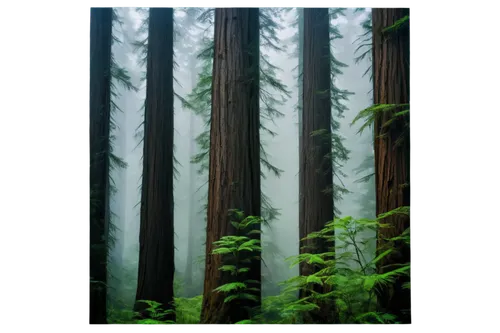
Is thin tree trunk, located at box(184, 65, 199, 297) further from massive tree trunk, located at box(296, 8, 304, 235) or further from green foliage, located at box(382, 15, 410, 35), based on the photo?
green foliage, located at box(382, 15, 410, 35)

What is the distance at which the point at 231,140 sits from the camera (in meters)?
4.23

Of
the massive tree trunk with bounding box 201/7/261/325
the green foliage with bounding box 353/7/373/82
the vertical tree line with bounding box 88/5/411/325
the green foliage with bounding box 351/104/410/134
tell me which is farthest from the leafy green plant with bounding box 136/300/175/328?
the green foliage with bounding box 353/7/373/82

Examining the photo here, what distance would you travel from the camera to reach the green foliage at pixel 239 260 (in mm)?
4102

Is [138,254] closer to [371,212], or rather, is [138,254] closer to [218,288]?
[218,288]

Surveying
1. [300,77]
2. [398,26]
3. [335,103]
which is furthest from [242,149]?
[398,26]

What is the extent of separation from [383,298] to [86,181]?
3801 mm

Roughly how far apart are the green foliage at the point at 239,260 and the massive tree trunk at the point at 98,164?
1377 mm

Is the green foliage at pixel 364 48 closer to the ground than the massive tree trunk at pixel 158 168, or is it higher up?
higher up

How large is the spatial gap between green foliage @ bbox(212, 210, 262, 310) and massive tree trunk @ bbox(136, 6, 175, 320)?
64 centimetres

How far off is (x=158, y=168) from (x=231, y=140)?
0.94m

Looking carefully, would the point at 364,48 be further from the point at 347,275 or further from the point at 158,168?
the point at 158,168

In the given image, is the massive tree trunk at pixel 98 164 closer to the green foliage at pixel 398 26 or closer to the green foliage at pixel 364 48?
the green foliage at pixel 364 48

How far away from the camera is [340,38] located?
4.22m

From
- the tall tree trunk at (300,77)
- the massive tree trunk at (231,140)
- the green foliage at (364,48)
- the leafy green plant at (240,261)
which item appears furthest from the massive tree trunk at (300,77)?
the leafy green plant at (240,261)
